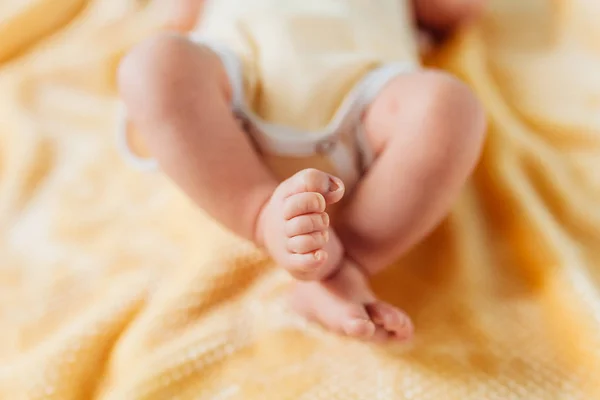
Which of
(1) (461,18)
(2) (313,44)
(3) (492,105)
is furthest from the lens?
(1) (461,18)

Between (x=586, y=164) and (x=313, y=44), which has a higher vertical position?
(x=313, y=44)

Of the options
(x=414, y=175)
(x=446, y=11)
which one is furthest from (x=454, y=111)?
(x=446, y=11)

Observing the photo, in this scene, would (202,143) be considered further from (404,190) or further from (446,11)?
(446,11)

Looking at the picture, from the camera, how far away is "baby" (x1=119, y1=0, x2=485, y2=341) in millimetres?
558

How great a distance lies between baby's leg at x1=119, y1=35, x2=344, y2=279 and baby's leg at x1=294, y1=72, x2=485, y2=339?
28mm

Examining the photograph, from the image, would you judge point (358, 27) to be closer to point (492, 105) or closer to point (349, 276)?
point (492, 105)

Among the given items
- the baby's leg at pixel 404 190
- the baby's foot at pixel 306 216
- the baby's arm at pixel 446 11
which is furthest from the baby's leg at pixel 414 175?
the baby's arm at pixel 446 11

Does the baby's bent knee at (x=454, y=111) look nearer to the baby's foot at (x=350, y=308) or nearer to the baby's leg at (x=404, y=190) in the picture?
the baby's leg at (x=404, y=190)

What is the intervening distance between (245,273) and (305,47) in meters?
0.28

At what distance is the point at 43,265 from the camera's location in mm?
672

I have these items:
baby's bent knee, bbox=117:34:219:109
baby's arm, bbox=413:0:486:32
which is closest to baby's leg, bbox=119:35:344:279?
baby's bent knee, bbox=117:34:219:109

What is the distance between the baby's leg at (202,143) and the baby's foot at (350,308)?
18 mm

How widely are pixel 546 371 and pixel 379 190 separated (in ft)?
0.73

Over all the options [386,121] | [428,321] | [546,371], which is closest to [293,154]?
[386,121]
